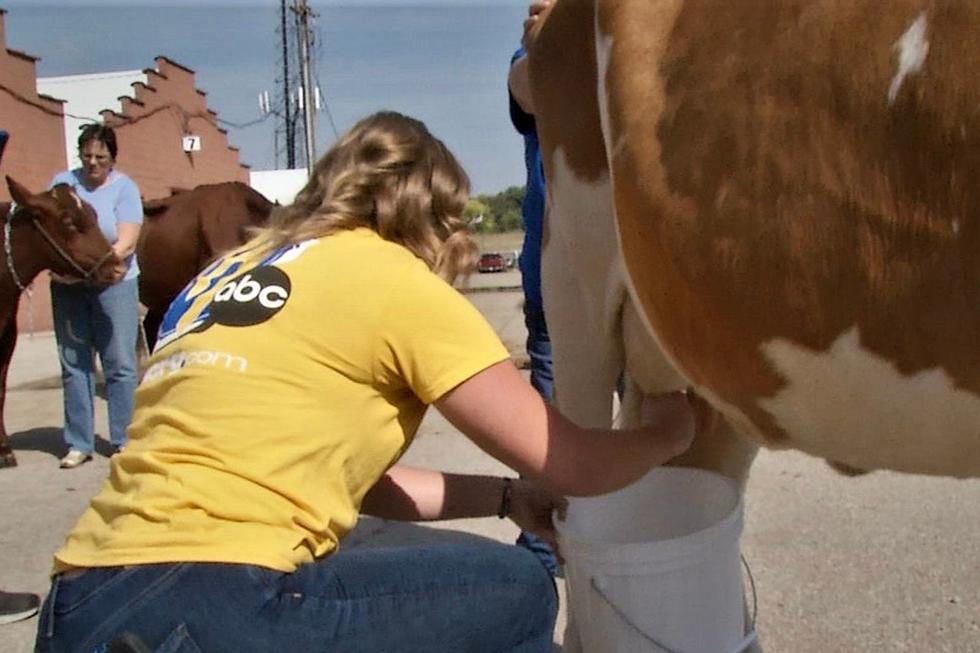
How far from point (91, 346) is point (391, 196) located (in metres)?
3.54

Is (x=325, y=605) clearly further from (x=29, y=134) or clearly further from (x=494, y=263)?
(x=494, y=263)

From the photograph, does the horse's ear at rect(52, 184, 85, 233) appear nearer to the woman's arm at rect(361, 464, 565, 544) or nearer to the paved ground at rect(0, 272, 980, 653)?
the paved ground at rect(0, 272, 980, 653)

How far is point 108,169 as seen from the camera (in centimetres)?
490

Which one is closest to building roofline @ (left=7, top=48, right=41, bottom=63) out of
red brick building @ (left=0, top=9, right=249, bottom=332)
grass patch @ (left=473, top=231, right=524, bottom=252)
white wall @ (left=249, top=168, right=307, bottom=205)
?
red brick building @ (left=0, top=9, right=249, bottom=332)

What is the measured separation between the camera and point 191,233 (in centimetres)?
599

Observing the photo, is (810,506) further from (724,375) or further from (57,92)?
(57,92)

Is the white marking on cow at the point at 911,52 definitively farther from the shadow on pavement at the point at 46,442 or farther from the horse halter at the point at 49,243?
the shadow on pavement at the point at 46,442

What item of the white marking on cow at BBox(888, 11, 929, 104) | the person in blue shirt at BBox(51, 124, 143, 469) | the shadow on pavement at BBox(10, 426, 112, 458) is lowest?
the shadow on pavement at BBox(10, 426, 112, 458)

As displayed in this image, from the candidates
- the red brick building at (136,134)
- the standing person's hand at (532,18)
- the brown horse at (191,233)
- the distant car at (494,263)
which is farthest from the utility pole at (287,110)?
the standing person's hand at (532,18)

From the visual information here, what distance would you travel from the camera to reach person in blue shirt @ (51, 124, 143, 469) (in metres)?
4.76

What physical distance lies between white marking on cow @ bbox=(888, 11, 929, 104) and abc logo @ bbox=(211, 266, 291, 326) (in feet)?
3.08

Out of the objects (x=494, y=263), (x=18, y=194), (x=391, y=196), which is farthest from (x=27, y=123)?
(x=494, y=263)

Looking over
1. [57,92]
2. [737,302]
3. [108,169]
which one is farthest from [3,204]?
[57,92]

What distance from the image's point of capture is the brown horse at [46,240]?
15.2 ft
